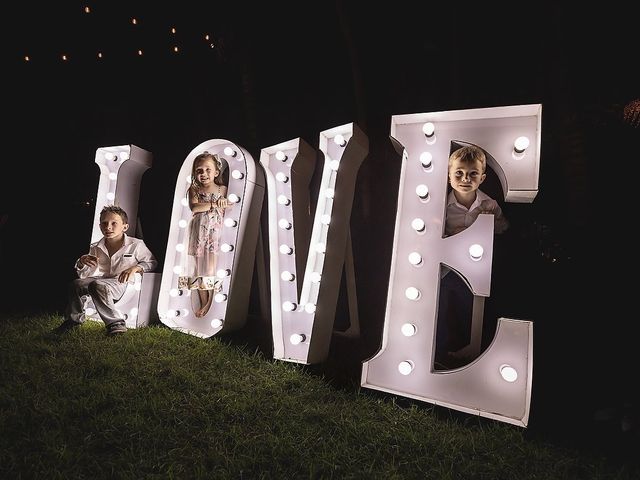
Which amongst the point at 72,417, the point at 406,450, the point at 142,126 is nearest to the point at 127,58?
the point at 142,126

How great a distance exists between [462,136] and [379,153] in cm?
234

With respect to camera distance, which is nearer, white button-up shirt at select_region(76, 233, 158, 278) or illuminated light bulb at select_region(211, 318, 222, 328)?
illuminated light bulb at select_region(211, 318, 222, 328)

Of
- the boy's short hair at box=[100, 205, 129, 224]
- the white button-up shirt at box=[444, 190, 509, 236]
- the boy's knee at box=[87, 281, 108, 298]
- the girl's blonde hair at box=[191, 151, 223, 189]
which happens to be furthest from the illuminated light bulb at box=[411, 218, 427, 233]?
the boy's short hair at box=[100, 205, 129, 224]

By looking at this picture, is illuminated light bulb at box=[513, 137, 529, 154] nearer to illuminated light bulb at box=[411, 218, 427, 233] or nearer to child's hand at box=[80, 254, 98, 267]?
illuminated light bulb at box=[411, 218, 427, 233]

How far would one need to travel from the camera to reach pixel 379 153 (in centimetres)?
519

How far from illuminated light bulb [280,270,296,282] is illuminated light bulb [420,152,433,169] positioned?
1561 mm

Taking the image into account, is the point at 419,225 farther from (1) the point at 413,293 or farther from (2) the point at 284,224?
(2) the point at 284,224

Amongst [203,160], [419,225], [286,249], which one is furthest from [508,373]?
[203,160]

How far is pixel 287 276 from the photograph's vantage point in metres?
3.67

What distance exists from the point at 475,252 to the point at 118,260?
392 cm

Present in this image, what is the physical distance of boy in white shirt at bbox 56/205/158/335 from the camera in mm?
4184

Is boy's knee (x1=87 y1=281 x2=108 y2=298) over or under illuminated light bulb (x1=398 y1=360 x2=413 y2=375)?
over

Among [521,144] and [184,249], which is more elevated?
[521,144]

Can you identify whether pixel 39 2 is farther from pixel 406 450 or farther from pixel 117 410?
pixel 406 450
